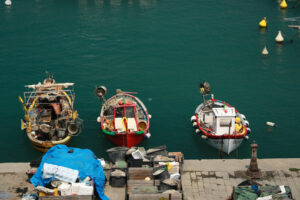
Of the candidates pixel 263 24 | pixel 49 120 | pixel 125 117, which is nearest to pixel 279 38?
pixel 263 24

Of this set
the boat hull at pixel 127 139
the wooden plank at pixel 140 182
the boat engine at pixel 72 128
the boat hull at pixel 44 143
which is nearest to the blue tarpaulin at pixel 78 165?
the wooden plank at pixel 140 182

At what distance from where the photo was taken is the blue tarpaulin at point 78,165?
24422mm

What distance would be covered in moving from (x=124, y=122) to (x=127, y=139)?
1.28 metres

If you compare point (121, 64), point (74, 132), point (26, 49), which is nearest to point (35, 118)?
point (74, 132)

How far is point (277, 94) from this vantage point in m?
43.8

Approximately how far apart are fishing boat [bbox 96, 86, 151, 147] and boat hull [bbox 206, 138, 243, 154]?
195 inches

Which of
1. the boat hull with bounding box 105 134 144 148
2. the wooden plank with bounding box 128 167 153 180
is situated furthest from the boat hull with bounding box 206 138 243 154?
the wooden plank with bounding box 128 167 153 180

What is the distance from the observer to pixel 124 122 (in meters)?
33.5

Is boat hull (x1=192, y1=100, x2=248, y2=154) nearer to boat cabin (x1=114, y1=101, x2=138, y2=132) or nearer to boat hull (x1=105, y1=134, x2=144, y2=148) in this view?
boat hull (x1=105, y1=134, x2=144, y2=148)

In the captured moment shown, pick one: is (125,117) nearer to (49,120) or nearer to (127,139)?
(127,139)

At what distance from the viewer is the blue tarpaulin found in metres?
24.4

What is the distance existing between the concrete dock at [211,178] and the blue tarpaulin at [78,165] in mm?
776

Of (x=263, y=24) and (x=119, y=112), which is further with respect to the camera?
(x=263, y=24)

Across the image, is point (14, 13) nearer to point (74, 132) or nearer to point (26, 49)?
point (26, 49)
